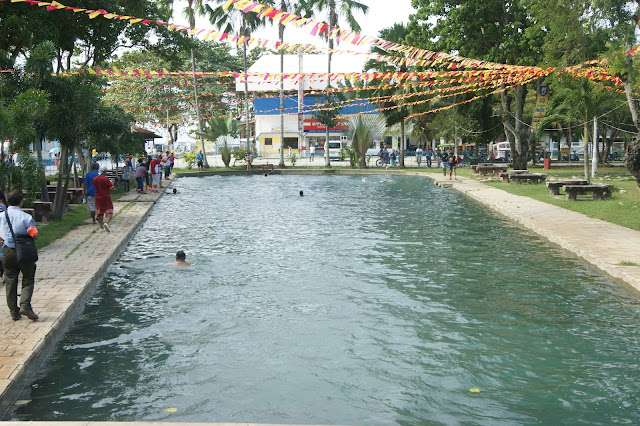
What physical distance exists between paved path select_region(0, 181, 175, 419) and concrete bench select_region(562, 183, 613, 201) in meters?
14.4

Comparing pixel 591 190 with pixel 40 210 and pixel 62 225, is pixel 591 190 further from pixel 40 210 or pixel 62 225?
pixel 40 210

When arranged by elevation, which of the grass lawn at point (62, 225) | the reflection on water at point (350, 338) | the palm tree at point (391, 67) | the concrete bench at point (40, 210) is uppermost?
the palm tree at point (391, 67)

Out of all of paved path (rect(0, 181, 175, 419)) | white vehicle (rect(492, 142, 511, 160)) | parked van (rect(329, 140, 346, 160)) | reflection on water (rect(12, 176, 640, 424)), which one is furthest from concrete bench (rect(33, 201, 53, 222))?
white vehicle (rect(492, 142, 511, 160))

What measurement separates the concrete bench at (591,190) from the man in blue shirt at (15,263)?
740 inches

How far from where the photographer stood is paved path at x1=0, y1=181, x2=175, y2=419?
22.6 feet

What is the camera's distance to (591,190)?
74.8ft

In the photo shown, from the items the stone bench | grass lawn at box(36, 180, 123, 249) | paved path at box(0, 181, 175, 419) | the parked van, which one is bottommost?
paved path at box(0, 181, 175, 419)

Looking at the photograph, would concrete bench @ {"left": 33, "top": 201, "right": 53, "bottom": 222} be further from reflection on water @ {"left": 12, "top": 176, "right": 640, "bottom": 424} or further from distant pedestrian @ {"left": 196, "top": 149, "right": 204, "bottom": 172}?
distant pedestrian @ {"left": 196, "top": 149, "right": 204, "bottom": 172}

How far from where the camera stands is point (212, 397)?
21.7 ft

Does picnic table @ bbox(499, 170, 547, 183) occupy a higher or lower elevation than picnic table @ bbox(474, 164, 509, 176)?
lower

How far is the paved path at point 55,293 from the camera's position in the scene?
22.6ft

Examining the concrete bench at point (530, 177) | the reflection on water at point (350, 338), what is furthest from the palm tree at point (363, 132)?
the reflection on water at point (350, 338)

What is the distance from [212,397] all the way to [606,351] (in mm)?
4760

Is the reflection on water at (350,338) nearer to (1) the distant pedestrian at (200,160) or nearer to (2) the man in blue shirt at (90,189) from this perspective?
(2) the man in blue shirt at (90,189)
